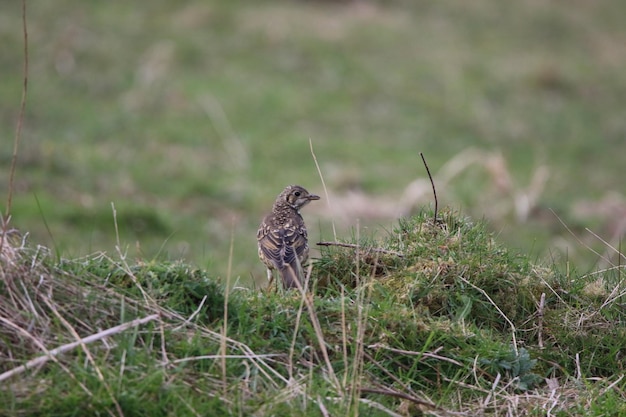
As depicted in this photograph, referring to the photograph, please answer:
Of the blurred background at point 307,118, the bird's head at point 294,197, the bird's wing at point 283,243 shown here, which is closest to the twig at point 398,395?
the bird's wing at point 283,243

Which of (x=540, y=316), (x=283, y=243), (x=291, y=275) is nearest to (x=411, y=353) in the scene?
(x=540, y=316)

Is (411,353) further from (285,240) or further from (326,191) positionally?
(285,240)

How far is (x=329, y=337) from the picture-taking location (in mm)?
5734

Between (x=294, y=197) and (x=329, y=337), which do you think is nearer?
(x=329, y=337)

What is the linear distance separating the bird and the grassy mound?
55 cm

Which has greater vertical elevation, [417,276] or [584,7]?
[417,276]

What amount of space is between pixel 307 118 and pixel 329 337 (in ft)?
50.8

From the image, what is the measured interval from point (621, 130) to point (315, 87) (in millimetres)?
7226

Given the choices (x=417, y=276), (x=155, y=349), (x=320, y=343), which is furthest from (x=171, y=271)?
(x=417, y=276)

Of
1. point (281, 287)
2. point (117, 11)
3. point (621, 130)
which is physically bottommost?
point (621, 130)

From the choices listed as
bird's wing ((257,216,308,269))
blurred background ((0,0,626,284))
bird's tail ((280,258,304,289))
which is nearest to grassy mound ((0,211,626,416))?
bird's tail ((280,258,304,289))

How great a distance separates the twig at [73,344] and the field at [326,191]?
0.19 ft

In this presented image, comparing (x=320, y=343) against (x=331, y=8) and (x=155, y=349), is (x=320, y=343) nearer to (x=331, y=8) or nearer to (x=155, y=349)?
(x=155, y=349)

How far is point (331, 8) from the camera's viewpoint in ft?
88.8
